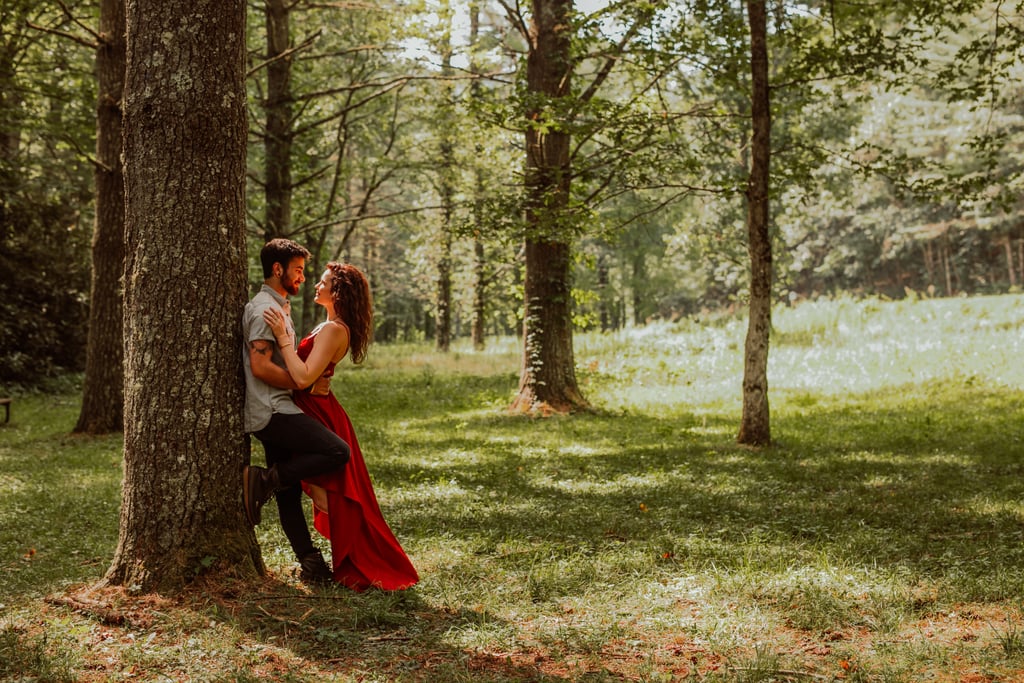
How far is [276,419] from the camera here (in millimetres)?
5297

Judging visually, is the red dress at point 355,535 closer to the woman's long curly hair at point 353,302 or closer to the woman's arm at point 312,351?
the woman's arm at point 312,351

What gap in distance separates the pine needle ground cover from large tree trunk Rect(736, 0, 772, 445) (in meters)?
0.85

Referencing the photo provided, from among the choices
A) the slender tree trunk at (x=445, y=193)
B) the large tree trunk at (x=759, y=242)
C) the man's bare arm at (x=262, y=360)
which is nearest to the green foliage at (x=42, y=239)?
the slender tree trunk at (x=445, y=193)

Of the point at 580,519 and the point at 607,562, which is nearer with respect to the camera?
the point at 607,562

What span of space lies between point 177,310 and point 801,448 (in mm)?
9012

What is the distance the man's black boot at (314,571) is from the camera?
18.0 ft

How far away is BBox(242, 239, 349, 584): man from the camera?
5211 mm

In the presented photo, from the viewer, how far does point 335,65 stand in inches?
989

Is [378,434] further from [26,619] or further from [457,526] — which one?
[26,619]

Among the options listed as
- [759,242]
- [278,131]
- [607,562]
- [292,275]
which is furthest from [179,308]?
[278,131]

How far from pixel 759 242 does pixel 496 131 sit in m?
7.71

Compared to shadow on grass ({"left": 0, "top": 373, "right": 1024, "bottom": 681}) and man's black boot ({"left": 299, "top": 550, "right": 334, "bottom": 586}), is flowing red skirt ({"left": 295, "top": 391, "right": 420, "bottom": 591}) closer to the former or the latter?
man's black boot ({"left": 299, "top": 550, "right": 334, "bottom": 586})

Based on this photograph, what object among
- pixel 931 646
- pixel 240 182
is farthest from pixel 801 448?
pixel 240 182

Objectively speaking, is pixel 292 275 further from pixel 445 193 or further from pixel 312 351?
pixel 445 193
